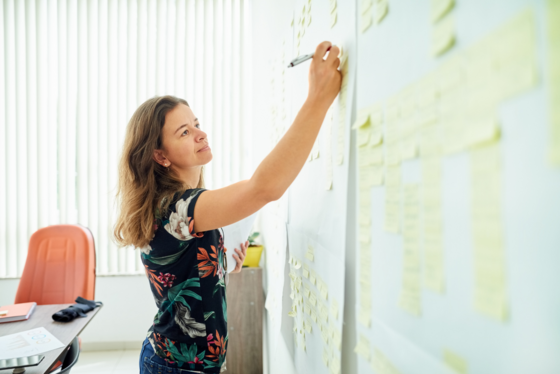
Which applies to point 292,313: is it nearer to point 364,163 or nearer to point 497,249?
point 364,163

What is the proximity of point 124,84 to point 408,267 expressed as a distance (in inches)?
132

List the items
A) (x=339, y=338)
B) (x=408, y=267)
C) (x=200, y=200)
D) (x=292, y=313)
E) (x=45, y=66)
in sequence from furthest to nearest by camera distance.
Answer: (x=45, y=66), (x=292, y=313), (x=200, y=200), (x=339, y=338), (x=408, y=267)

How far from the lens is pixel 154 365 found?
42.2 inches

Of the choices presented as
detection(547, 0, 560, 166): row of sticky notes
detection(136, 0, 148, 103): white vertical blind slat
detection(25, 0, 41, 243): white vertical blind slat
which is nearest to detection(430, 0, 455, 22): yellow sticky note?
detection(547, 0, 560, 166): row of sticky notes

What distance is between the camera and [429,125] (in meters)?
0.43

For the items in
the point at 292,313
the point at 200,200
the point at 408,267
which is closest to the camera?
the point at 408,267

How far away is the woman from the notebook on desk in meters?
1.10

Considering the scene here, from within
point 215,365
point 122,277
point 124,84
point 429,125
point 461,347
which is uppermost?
point 124,84

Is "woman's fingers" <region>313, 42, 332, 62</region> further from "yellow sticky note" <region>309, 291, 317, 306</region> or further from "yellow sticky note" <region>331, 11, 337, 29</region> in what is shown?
"yellow sticky note" <region>309, 291, 317, 306</region>

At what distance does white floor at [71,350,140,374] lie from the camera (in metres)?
2.83

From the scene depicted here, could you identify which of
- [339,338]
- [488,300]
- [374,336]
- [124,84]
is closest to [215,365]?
[339,338]

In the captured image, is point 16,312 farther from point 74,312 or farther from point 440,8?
point 440,8

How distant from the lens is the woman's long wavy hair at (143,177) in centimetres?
101

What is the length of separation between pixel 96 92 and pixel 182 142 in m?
2.60
